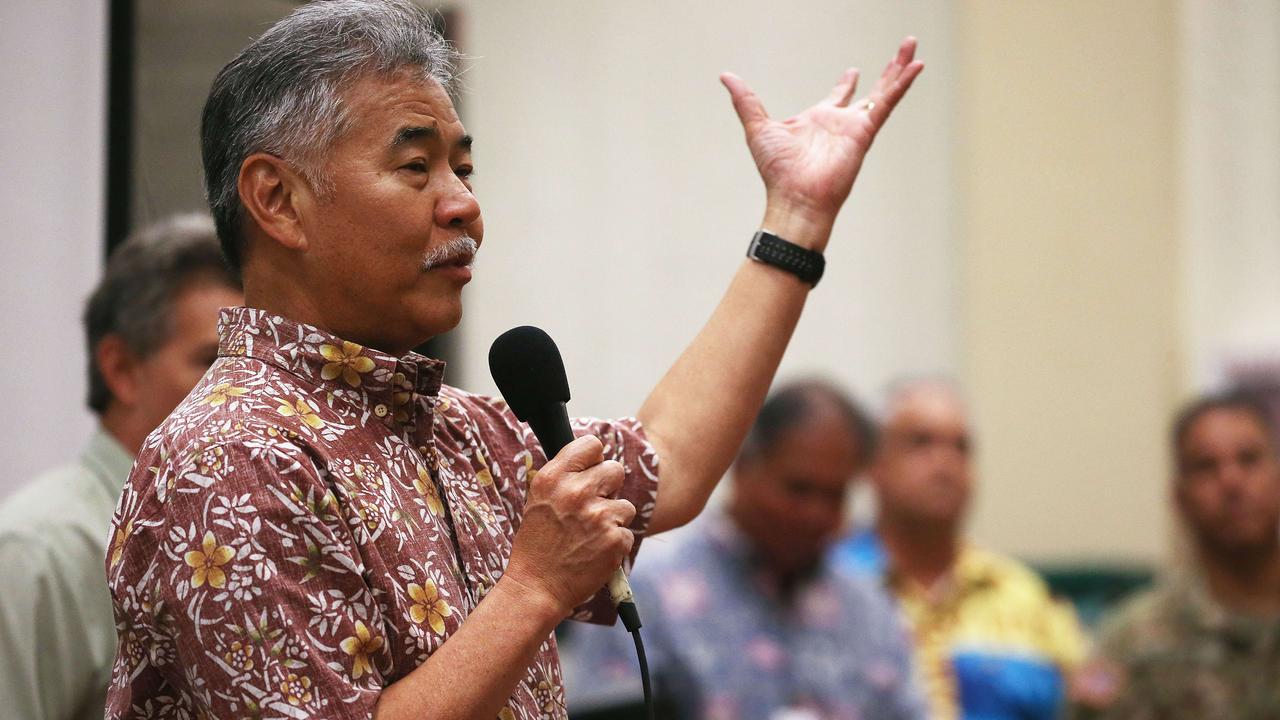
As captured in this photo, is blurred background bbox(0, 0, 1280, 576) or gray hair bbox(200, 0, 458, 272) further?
blurred background bbox(0, 0, 1280, 576)

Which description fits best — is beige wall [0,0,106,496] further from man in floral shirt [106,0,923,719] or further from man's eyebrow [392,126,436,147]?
man's eyebrow [392,126,436,147]

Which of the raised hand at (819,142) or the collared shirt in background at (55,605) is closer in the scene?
the raised hand at (819,142)

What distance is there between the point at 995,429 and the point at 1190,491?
164 centimetres

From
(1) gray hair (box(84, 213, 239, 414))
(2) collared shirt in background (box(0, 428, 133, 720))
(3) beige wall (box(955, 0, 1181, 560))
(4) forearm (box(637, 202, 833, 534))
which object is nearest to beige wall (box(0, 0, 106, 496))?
(1) gray hair (box(84, 213, 239, 414))

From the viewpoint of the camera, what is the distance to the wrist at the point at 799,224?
1.46 m

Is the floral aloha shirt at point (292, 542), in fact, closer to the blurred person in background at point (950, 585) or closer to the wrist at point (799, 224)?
the wrist at point (799, 224)

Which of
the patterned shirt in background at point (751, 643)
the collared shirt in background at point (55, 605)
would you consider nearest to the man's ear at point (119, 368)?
the collared shirt in background at point (55, 605)

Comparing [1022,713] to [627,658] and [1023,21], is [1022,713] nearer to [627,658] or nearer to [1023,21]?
[627,658]

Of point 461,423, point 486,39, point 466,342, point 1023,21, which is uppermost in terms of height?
point 1023,21

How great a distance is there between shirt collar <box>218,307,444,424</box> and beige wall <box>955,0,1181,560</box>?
4.01 metres

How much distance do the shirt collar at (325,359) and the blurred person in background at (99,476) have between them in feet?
2.10

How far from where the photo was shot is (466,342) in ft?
14.0

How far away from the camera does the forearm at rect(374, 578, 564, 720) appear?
0.99 metres

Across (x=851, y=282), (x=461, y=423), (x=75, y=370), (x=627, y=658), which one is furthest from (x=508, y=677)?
(x=851, y=282)
